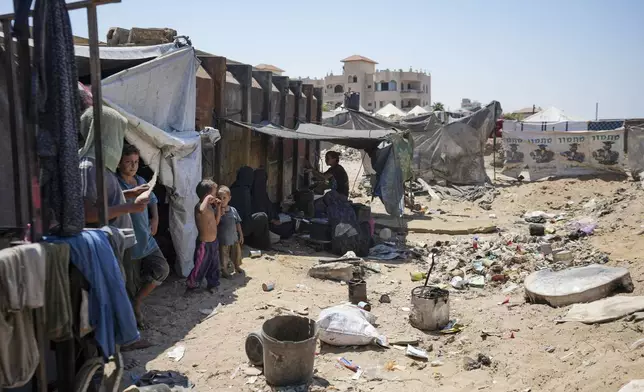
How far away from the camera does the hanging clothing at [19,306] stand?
2.69 meters

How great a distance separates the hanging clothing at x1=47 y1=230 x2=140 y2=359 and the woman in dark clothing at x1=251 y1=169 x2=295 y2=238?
5.99 metres

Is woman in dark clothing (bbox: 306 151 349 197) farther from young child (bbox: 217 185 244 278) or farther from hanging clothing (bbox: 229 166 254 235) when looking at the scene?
young child (bbox: 217 185 244 278)

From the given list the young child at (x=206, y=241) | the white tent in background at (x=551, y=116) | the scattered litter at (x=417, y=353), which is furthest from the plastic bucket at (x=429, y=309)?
the white tent in background at (x=551, y=116)

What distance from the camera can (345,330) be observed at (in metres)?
5.34

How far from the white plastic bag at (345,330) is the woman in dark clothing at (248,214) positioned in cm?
349

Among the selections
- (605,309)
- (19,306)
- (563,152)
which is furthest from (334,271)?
(563,152)

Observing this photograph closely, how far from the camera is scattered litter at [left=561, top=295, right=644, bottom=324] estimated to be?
5.24 metres

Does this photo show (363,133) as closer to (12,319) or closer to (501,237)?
(501,237)

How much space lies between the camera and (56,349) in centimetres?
335

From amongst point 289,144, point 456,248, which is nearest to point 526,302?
point 456,248

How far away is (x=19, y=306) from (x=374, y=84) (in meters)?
61.8

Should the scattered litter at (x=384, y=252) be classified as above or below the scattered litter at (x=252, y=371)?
above

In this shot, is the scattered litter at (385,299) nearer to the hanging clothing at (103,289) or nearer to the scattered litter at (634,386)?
the scattered litter at (634,386)

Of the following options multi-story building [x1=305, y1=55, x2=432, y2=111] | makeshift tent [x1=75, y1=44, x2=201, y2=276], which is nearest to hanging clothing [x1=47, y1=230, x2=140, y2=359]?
makeshift tent [x1=75, y1=44, x2=201, y2=276]
